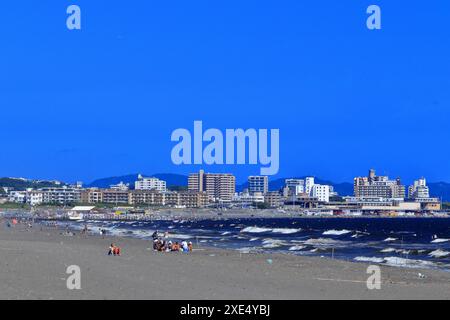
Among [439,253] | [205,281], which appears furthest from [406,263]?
[205,281]

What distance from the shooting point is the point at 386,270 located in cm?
3400

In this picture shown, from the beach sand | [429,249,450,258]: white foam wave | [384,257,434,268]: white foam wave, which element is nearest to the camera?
the beach sand

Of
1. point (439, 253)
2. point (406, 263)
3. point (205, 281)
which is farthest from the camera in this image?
point (439, 253)

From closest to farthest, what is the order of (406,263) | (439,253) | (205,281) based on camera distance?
(205,281) → (406,263) → (439,253)

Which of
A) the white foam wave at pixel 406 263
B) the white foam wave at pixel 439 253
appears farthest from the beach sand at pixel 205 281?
the white foam wave at pixel 439 253

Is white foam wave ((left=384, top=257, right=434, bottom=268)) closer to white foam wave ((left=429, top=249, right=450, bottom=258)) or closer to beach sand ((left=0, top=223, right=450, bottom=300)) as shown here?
beach sand ((left=0, top=223, right=450, bottom=300))

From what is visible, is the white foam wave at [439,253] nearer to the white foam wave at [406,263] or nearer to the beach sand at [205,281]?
the white foam wave at [406,263]

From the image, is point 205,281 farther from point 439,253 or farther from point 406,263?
point 439,253

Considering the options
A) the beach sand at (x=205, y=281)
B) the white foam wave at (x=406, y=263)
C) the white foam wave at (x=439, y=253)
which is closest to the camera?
the beach sand at (x=205, y=281)

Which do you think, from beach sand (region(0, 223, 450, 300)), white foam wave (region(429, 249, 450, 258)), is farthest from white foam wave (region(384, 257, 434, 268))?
white foam wave (region(429, 249, 450, 258))

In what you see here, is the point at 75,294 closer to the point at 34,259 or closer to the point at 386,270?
the point at 34,259

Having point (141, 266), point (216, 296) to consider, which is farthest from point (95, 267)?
point (216, 296)
